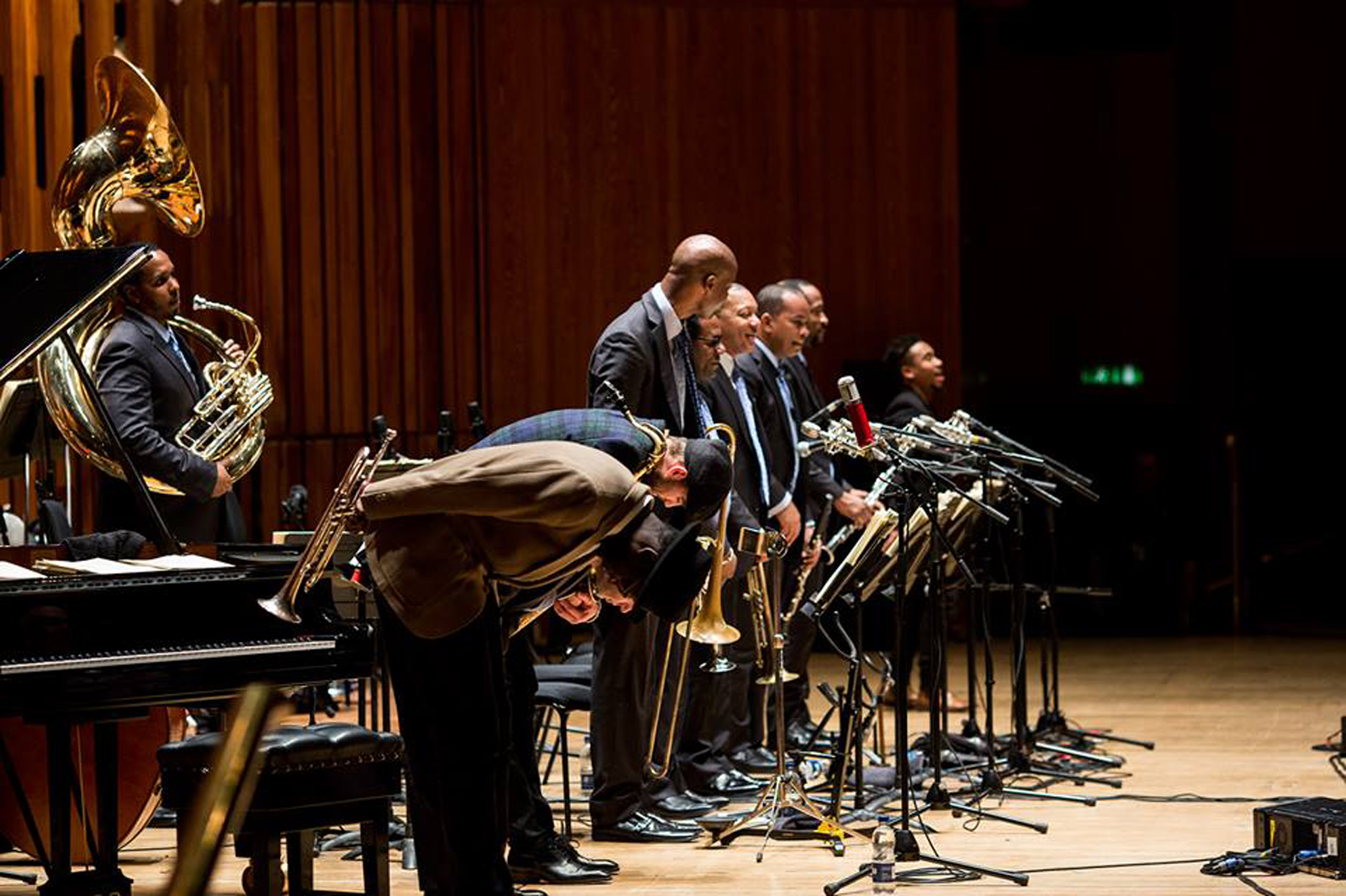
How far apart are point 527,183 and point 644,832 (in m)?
4.95

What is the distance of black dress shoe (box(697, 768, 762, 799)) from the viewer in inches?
217

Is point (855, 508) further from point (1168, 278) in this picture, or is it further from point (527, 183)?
point (1168, 278)

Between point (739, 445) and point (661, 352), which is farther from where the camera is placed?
point (739, 445)

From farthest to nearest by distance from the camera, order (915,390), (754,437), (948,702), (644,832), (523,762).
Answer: (915,390), (948,702), (754,437), (644,832), (523,762)

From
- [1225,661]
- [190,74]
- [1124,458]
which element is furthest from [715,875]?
[1124,458]

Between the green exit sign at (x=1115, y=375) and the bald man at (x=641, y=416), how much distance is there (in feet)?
22.9

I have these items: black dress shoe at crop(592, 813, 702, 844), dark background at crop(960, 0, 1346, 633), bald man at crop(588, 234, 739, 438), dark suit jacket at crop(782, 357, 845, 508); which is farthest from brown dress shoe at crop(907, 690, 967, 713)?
dark background at crop(960, 0, 1346, 633)

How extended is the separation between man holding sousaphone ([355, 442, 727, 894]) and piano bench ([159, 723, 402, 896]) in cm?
23

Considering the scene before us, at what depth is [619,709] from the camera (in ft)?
16.0

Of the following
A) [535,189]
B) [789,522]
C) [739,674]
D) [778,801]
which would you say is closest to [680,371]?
[789,522]

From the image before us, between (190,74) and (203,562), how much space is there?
4.97m

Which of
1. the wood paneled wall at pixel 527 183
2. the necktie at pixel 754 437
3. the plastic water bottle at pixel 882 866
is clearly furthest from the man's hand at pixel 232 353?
the wood paneled wall at pixel 527 183

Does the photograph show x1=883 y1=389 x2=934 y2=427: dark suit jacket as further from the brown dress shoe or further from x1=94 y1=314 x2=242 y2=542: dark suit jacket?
x1=94 y1=314 x2=242 y2=542: dark suit jacket

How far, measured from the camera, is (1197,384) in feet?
37.2
